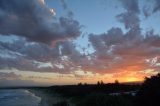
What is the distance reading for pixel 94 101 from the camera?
103 ft

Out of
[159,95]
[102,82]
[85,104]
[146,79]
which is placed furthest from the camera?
[102,82]

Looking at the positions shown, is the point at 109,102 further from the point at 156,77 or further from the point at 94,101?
the point at 156,77

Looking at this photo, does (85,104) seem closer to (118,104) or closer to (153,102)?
(118,104)

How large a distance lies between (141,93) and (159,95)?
333 cm

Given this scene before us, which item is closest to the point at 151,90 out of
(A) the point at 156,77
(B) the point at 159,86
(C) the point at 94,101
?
(B) the point at 159,86

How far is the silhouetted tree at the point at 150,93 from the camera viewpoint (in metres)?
25.9

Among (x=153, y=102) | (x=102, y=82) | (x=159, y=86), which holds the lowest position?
(x=153, y=102)

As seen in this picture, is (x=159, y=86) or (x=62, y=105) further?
(x=62, y=105)

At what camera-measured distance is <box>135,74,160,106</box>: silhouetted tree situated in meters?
25.9

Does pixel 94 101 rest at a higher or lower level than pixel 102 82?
lower

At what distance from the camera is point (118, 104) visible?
98.7 ft

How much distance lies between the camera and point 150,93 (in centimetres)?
2669

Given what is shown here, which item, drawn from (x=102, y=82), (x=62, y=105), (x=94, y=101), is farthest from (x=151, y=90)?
(x=102, y=82)

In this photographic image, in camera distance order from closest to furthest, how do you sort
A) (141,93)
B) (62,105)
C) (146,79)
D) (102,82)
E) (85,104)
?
1. (141,93)
2. (146,79)
3. (85,104)
4. (62,105)
5. (102,82)
